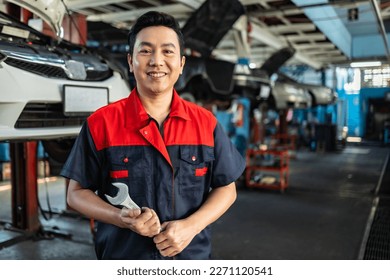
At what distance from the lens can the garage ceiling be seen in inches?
209

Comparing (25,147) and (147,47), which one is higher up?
(147,47)

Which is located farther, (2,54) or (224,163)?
(2,54)

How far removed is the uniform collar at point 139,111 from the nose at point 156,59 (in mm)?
131

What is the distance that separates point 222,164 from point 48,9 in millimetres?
1444

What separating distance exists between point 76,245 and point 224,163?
2.51 m

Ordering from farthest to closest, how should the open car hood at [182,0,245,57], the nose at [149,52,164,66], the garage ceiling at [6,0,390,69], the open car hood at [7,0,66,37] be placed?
the garage ceiling at [6,0,390,69] < the open car hood at [182,0,245,57] < the open car hood at [7,0,66,37] < the nose at [149,52,164,66]

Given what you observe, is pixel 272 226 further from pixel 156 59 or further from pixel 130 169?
pixel 156 59

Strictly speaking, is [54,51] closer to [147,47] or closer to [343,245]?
[147,47]

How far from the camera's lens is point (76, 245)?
3.22 meters

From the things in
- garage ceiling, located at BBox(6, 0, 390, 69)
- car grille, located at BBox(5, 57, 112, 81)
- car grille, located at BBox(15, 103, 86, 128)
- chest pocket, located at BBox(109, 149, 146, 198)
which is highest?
garage ceiling, located at BBox(6, 0, 390, 69)

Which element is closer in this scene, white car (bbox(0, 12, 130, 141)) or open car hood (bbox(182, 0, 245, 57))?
white car (bbox(0, 12, 130, 141))

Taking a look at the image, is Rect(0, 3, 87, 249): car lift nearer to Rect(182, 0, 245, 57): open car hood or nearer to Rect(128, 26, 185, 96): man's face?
Rect(182, 0, 245, 57): open car hood

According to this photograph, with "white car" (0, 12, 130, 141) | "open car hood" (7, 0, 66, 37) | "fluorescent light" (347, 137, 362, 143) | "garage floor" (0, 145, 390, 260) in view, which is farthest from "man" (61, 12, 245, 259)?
"fluorescent light" (347, 137, 362, 143)
